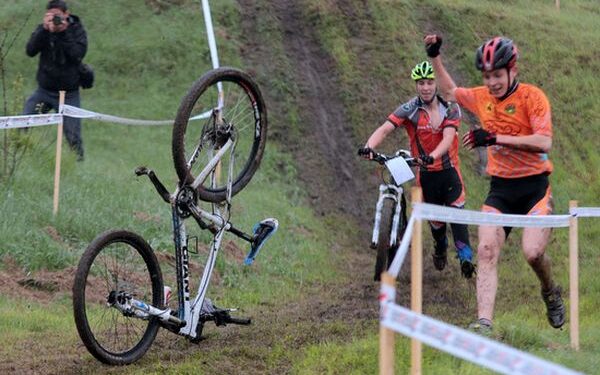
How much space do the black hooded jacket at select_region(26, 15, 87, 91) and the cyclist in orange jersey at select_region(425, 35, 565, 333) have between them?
6.70 metres

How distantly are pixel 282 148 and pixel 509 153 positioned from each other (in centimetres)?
833

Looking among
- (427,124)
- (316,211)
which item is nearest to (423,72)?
(427,124)

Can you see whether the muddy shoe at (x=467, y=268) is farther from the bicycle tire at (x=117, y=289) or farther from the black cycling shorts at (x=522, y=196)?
the bicycle tire at (x=117, y=289)

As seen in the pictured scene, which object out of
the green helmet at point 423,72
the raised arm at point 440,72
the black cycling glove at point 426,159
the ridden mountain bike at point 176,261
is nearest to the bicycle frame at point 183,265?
the ridden mountain bike at point 176,261

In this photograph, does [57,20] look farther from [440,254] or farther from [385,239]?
[440,254]

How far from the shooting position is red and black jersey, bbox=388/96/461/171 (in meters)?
10.4

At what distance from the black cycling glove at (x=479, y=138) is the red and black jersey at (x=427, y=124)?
3.40 metres

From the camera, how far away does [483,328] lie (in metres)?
6.82

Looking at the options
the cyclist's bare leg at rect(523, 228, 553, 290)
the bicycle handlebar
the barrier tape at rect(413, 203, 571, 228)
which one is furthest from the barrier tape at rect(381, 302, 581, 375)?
the bicycle handlebar

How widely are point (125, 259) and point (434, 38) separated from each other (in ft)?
9.53

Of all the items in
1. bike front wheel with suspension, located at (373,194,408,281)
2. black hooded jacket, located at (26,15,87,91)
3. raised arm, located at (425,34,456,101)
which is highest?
black hooded jacket, located at (26,15,87,91)

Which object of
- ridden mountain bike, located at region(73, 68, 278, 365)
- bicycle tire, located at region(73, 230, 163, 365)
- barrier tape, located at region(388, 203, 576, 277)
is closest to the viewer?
barrier tape, located at region(388, 203, 576, 277)

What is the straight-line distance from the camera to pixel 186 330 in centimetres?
712

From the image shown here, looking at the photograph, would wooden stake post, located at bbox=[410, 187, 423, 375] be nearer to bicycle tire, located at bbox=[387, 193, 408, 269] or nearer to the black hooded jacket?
bicycle tire, located at bbox=[387, 193, 408, 269]
